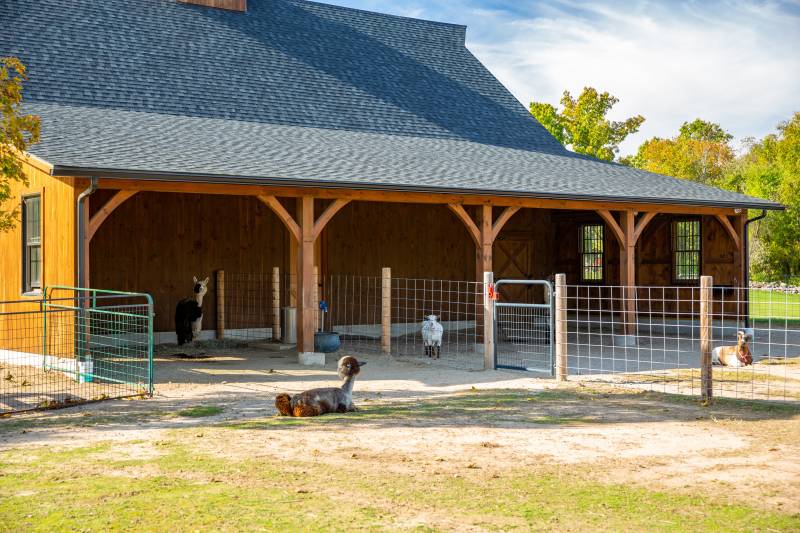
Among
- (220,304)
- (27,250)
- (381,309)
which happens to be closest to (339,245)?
(381,309)

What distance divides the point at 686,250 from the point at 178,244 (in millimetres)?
11076

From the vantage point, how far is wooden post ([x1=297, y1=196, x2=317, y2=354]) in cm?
1344

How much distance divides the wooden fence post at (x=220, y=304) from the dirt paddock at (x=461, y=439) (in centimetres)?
544

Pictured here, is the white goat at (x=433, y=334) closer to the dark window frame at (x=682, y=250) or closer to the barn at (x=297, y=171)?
the barn at (x=297, y=171)

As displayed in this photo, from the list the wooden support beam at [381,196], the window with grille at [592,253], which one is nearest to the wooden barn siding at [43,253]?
the wooden support beam at [381,196]

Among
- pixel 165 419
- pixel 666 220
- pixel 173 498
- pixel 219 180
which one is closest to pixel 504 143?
pixel 666 220

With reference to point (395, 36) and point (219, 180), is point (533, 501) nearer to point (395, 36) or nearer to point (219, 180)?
point (219, 180)

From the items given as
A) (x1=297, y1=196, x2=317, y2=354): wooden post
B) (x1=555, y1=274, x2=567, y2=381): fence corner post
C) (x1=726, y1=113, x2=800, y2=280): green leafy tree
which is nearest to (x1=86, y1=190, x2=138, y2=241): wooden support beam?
(x1=297, y1=196, x2=317, y2=354): wooden post

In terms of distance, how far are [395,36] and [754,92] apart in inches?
1714

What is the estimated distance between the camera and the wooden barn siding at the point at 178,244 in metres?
15.8

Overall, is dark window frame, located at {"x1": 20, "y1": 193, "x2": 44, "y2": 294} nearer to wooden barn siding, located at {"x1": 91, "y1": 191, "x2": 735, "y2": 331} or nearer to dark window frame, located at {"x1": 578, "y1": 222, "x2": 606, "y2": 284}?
wooden barn siding, located at {"x1": 91, "y1": 191, "x2": 735, "y2": 331}

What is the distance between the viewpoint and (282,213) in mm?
13234

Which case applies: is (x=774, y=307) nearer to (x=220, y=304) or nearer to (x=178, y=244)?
(x=220, y=304)

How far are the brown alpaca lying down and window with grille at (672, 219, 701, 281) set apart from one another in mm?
12929
